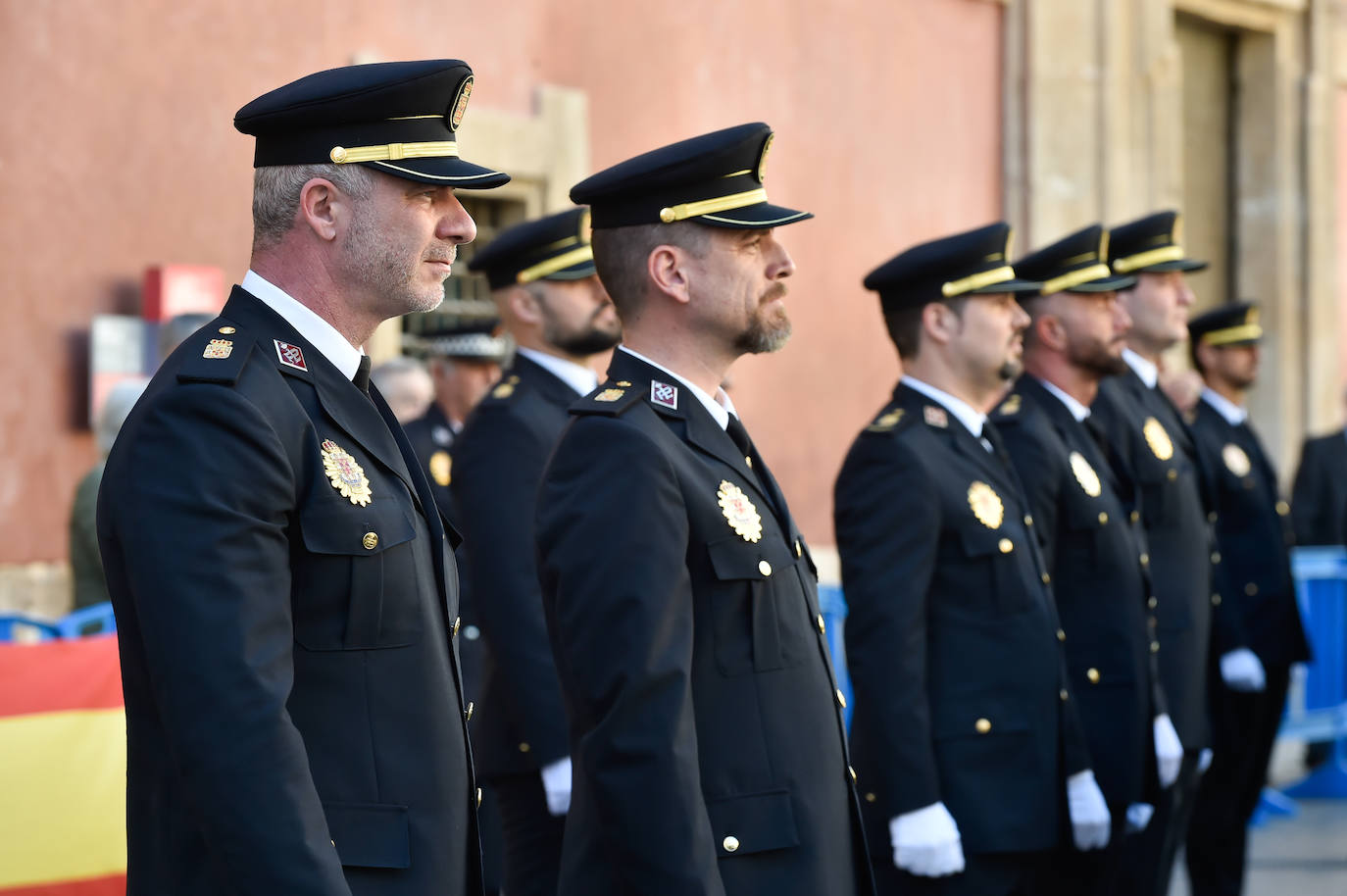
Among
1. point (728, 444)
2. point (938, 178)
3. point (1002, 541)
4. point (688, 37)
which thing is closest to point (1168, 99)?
point (938, 178)

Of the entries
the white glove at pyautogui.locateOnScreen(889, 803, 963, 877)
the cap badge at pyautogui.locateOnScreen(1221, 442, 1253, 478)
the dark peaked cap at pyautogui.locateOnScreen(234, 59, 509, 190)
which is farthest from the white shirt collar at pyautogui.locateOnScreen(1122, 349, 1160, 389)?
the dark peaked cap at pyautogui.locateOnScreen(234, 59, 509, 190)

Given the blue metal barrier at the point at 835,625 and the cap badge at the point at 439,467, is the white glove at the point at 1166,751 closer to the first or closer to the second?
the blue metal barrier at the point at 835,625

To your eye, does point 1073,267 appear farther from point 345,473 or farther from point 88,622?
point 345,473

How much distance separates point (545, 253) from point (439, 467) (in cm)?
176

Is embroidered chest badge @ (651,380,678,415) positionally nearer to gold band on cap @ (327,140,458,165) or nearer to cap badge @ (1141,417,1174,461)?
gold band on cap @ (327,140,458,165)

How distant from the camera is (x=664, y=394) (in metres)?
3.12

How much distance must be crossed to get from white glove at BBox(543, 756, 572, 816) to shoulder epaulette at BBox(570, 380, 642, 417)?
136 centimetres

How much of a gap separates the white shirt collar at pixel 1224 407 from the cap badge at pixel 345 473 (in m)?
5.41

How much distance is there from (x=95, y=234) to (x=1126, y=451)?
3.77 m

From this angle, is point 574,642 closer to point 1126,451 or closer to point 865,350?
point 1126,451

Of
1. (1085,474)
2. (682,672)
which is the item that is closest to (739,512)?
(682,672)

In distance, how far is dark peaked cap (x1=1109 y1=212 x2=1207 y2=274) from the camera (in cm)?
609

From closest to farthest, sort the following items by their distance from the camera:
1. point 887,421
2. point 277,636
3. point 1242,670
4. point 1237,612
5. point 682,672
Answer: point 277,636
point 682,672
point 887,421
point 1242,670
point 1237,612

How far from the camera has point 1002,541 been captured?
13.7 ft
